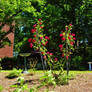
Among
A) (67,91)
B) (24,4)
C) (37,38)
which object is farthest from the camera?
(24,4)

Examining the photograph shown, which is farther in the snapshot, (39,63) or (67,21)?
(67,21)

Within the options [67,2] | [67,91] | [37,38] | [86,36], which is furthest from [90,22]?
[67,91]

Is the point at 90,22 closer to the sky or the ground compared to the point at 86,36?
closer to the sky

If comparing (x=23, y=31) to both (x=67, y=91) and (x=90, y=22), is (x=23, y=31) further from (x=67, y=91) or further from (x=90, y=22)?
(x=67, y=91)

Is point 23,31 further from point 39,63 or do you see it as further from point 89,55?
point 89,55

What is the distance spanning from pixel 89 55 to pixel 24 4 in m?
9.03

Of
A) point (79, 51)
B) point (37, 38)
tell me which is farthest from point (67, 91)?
point (79, 51)

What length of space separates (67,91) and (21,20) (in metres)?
17.3

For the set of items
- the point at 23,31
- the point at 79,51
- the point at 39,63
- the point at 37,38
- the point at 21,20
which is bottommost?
the point at 39,63

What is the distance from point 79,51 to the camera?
16281 mm

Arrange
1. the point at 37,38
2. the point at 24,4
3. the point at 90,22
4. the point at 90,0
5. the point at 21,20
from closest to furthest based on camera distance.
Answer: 1. the point at 37,38
2. the point at 24,4
3. the point at 90,0
4. the point at 90,22
5. the point at 21,20

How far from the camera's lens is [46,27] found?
57.9 ft

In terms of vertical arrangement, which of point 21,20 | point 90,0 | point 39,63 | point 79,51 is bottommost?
point 39,63

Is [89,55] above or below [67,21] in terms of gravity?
below
